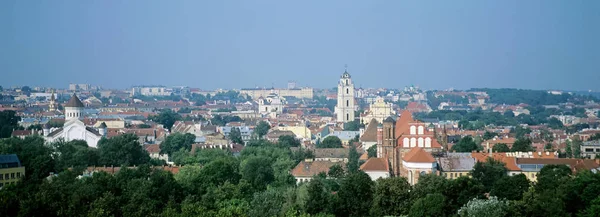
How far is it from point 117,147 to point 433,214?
2715cm

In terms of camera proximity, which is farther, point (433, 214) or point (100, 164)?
point (100, 164)

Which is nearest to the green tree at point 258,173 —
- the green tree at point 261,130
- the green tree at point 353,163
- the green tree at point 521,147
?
the green tree at point 353,163

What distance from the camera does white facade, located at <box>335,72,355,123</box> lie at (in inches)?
4429

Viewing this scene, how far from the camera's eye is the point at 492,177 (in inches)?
1780

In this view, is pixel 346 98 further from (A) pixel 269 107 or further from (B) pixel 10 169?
(B) pixel 10 169

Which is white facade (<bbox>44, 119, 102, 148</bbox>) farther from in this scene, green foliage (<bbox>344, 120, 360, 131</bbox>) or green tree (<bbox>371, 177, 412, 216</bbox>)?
green tree (<bbox>371, 177, 412, 216</bbox>)

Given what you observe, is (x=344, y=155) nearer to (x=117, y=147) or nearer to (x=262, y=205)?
(x=117, y=147)

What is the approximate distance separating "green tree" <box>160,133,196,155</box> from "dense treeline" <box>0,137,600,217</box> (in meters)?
26.9

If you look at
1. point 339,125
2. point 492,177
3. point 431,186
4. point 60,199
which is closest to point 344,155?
point 492,177

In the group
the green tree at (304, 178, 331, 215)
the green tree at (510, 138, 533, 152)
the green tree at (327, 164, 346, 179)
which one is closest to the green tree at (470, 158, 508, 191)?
the green tree at (327, 164, 346, 179)

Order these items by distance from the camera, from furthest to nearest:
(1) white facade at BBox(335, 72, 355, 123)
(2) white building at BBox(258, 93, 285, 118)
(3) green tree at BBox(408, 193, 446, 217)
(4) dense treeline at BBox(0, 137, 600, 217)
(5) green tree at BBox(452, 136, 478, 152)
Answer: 1. (2) white building at BBox(258, 93, 285, 118)
2. (1) white facade at BBox(335, 72, 355, 123)
3. (5) green tree at BBox(452, 136, 478, 152)
4. (3) green tree at BBox(408, 193, 446, 217)
5. (4) dense treeline at BBox(0, 137, 600, 217)

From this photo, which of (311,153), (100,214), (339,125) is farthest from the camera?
(339,125)

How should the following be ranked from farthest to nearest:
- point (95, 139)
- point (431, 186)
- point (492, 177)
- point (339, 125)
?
1. point (339, 125)
2. point (95, 139)
3. point (492, 177)
4. point (431, 186)

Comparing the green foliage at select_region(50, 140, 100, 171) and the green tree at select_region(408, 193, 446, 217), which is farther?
the green foliage at select_region(50, 140, 100, 171)
